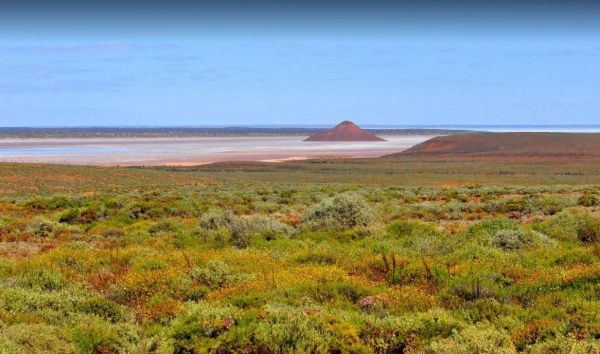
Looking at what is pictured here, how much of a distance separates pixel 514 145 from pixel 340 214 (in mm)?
93580

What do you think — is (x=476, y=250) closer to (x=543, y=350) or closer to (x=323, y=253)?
(x=323, y=253)

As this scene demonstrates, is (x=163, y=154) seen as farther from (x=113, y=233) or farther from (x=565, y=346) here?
(x=565, y=346)

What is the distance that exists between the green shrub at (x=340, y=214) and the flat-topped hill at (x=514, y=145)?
79.7 m

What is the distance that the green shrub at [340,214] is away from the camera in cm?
1797

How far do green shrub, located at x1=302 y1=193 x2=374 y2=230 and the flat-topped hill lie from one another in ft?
261

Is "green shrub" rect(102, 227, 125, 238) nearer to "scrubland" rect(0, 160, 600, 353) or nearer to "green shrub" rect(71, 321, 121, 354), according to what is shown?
"scrubland" rect(0, 160, 600, 353)

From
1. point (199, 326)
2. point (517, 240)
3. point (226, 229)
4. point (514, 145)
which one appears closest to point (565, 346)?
point (199, 326)

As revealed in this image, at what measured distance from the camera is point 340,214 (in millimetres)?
18438

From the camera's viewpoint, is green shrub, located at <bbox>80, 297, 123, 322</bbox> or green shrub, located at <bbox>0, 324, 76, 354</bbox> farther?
green shrub, located at <bbox>80, 297, 123, 322</bbox>

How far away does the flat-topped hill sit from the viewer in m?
95.3

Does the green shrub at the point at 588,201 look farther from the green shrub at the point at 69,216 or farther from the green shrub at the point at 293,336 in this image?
the green shrub at the point at 293,336

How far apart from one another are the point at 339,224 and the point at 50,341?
38.9ft

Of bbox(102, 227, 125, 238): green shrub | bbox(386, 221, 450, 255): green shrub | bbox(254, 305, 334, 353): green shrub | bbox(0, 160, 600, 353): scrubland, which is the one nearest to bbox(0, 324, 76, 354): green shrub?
bbox(0, 160, 600, 353): scrubland

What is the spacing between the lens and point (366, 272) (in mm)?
11109
